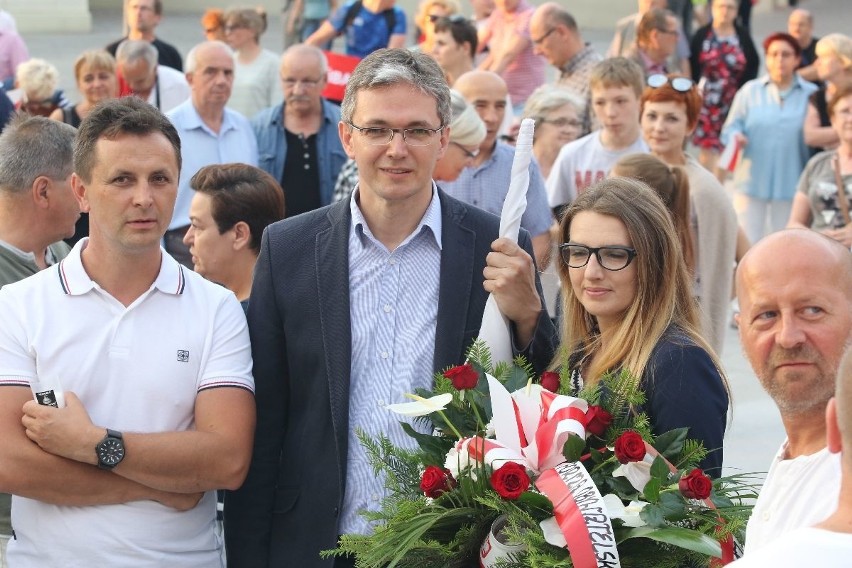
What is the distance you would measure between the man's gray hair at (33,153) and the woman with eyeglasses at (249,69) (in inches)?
279

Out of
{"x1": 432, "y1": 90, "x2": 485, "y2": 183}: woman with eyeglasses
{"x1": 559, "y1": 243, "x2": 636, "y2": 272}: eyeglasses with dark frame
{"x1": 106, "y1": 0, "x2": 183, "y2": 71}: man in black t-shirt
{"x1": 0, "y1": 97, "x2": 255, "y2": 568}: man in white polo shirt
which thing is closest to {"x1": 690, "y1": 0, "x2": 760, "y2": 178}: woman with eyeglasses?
{"x1": 106, "y1": 0, "x2": 183, "y2": 71}: man in black t-shirt

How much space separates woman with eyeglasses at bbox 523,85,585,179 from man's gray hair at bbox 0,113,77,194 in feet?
14.7

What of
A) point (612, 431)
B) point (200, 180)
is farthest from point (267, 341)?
point (200, 180)

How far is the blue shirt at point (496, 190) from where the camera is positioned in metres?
7.20

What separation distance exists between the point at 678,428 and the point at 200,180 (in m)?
2.70

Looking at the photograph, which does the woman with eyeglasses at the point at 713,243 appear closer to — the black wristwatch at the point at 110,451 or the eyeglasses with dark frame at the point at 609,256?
the eyeglasses with dark frame at the point at 609,256

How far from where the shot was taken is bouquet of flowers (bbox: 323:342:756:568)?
3.14 metres

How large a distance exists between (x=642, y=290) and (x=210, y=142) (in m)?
5.76

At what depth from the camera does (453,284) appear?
3.97m

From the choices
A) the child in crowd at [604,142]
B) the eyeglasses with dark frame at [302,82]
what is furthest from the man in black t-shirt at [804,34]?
the eyeglasses with dark frame at [302,82]

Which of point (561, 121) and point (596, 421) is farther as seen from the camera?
point (561, 121)

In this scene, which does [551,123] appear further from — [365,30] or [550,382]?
[550,382]

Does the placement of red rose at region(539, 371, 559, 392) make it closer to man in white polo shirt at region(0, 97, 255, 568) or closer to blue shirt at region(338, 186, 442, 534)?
blue shirt at region(338, 186, 442, 534)

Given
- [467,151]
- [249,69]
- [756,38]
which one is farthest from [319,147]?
[756,38]
